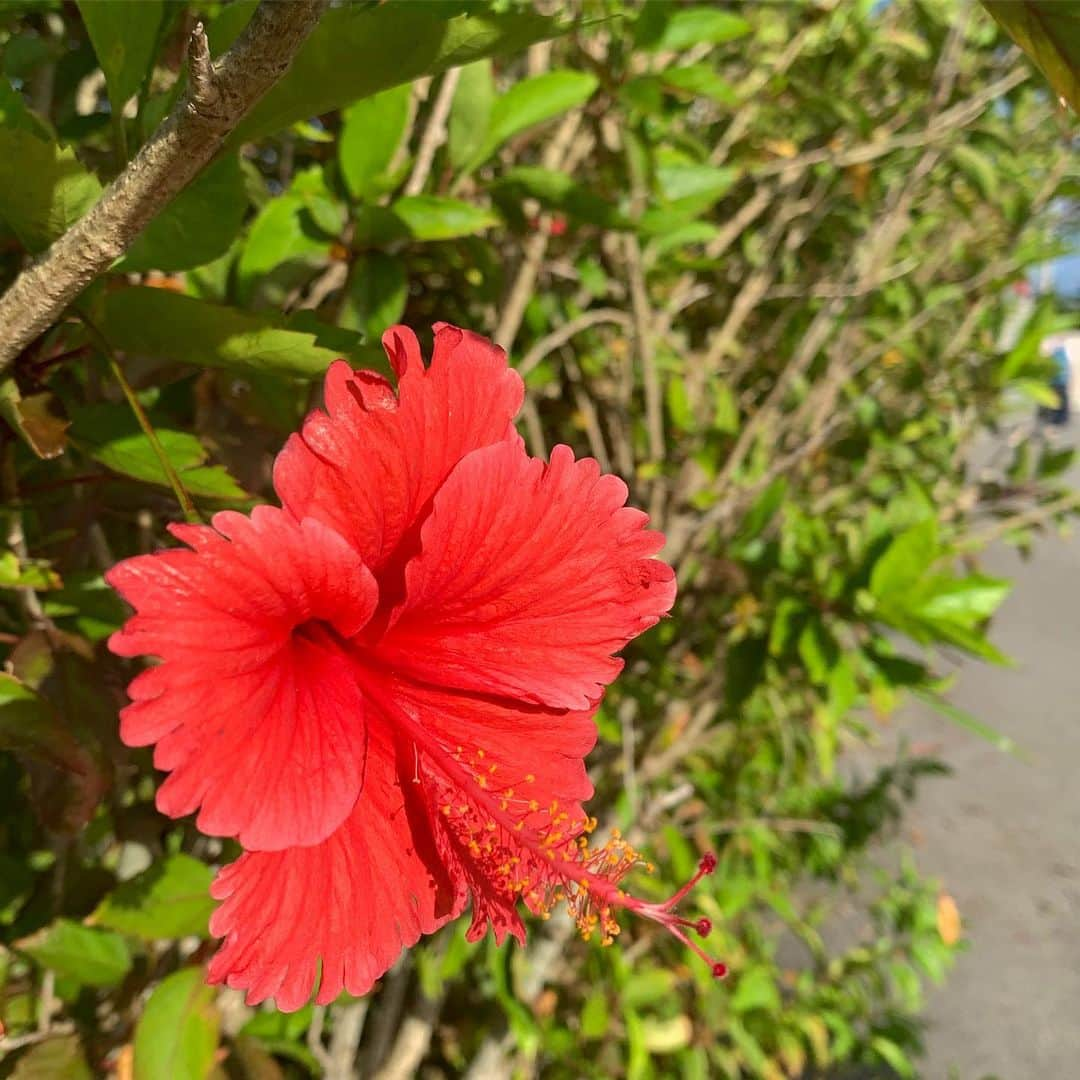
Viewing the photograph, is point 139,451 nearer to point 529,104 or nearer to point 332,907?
point 332,907

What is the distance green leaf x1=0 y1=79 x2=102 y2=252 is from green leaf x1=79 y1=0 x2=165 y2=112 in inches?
2.6

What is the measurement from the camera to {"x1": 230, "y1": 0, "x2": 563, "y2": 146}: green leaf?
0.51 metres

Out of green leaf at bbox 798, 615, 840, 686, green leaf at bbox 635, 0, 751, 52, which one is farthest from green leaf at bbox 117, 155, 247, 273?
green leaf at bbox 798, 615, 840, 686

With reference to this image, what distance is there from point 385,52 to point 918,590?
1.01m

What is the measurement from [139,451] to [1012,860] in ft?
11.9

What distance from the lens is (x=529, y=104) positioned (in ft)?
3.20

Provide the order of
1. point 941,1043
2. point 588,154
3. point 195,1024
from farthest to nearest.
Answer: point 941,1043
point 588,154
point 195,1024

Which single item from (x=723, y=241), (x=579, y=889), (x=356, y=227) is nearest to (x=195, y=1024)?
(x=579, y=889)

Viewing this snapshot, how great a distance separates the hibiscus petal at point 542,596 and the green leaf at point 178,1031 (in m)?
0.49

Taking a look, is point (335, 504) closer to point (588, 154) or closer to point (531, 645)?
point (531, 645)

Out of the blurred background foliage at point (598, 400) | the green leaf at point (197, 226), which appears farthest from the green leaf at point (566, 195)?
the green leaf at point (197, 226)

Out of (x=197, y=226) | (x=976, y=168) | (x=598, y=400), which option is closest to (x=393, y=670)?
(x=197, y=226)

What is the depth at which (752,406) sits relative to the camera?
2.15 m

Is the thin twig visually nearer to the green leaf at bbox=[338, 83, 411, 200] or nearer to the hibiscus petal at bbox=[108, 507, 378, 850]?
the hibiscus petal at bbox=[108, 507, 378, 850]
